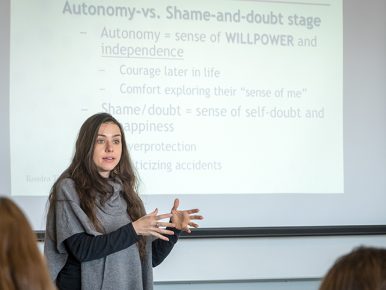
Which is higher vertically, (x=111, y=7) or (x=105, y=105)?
(x=111, y=7)

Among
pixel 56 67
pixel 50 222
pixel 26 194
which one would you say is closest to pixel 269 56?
pixel 56 67

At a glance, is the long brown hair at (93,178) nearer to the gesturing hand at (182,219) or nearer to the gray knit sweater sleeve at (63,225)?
the gray knit sweater sleeve at (63,225)

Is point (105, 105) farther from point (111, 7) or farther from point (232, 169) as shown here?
point (232, 169)

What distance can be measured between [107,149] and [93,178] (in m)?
0.13

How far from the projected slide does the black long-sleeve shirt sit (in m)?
Answer: 1.32

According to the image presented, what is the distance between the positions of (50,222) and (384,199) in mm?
2479

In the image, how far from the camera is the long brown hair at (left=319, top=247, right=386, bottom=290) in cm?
108

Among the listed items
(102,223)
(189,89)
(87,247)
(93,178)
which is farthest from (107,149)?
(189,89)

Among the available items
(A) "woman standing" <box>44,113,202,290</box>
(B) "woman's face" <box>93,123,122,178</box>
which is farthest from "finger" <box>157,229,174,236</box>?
(B) "woman's face" <box>93,123,122,178</box>

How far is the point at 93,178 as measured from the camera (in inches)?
94.2

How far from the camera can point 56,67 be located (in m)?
3.58

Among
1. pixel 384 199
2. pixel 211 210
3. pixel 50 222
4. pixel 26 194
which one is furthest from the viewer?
pixel 384 199

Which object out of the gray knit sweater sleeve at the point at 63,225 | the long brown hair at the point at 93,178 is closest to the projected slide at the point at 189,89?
the long brown hair at the point at 93,178

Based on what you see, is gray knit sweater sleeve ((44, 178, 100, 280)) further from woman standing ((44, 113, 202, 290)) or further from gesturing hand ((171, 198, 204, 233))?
gesturing hand ((171, 198, 204, 233))
